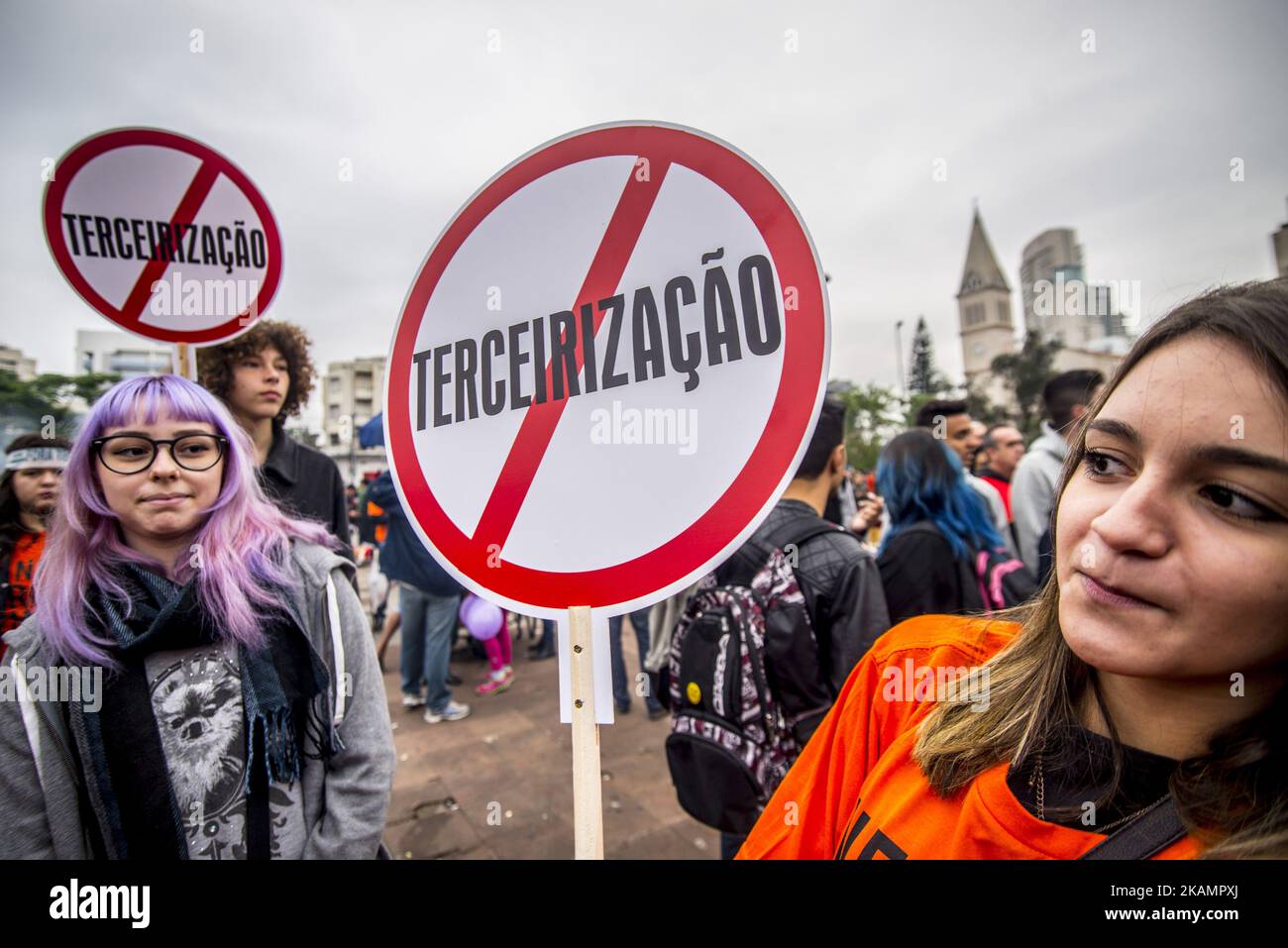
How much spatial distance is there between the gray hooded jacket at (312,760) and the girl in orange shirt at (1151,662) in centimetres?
106

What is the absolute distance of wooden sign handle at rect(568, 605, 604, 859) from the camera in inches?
33.7

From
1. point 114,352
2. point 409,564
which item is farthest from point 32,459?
point 114,352

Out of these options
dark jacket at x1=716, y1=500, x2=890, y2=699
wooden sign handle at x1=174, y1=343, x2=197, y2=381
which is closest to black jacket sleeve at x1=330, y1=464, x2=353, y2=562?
wooden sign handle at x1=174, y1=343, x2=197, y2=381

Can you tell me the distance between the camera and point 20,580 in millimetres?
2283

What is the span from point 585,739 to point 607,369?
0.58 meters

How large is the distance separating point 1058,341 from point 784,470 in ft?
170

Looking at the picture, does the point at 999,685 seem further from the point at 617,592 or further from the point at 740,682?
the point at 740,682

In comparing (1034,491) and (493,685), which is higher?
(1034,491)

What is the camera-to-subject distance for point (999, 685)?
0.86 metres

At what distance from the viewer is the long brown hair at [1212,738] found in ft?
2.04

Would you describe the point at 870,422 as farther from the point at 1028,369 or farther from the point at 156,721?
the point at 156,721

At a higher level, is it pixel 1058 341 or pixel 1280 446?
pixel 1058 341
